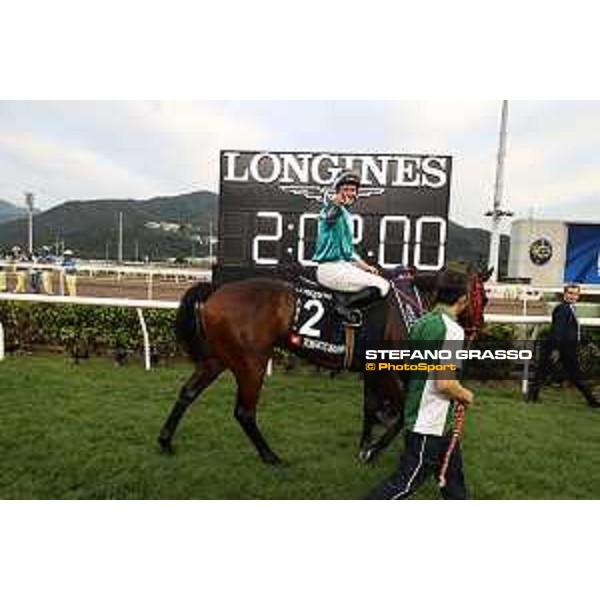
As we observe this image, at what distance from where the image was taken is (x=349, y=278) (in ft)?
10.7

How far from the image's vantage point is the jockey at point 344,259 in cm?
326

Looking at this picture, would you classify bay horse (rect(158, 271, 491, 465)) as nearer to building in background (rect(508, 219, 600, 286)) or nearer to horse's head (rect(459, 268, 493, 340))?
horse's head (rect(459, 268, 493, 340))

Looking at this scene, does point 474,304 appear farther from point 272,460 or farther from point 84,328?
point 84,328

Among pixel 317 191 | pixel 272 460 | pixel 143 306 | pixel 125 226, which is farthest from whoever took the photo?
pixel 143 306

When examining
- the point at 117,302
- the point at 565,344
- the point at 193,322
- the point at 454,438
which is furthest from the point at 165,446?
the point at 565,344

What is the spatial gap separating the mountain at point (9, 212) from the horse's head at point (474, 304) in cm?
325

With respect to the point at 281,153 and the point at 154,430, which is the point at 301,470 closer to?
the point at 154,430

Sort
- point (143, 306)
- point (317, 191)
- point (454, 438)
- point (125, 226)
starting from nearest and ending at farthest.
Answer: point (454, 438) < point (317, 191) < point (125, 226) < point (143, 306)

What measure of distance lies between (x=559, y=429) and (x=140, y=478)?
9.74ft

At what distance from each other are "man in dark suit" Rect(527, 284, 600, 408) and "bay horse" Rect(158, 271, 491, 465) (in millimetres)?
1307

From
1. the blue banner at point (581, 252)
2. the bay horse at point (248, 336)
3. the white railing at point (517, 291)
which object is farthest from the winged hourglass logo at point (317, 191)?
the blue banner at point (581, 252)

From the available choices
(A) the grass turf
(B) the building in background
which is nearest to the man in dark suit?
(A) the grass turf

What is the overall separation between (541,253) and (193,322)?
6.08 metres

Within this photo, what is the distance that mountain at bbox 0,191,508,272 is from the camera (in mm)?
3746
